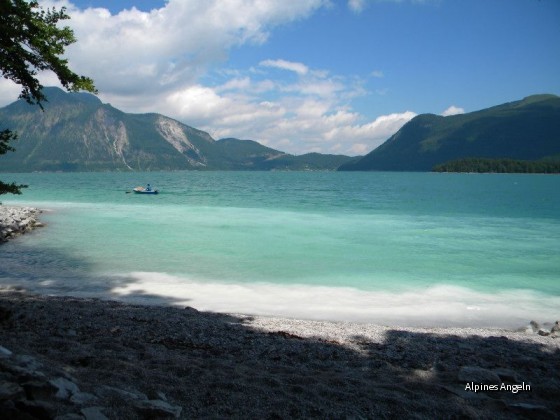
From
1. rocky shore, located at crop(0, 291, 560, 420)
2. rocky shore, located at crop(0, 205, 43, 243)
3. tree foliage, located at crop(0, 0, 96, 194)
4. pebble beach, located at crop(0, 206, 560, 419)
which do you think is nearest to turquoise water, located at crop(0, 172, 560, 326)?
rocky shore, located at crop(0, 205, 43, 243)

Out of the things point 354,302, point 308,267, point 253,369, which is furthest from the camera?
point 308,267

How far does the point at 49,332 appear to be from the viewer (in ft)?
27.1

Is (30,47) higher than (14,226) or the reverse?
higher

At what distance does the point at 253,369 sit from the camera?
698 cm

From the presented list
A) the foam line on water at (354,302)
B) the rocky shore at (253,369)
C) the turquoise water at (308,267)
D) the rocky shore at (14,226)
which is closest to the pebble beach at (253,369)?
the rocky shore at (253,369)

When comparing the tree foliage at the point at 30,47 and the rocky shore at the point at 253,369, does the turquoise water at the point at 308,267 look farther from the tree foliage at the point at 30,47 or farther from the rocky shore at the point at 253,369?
the tree foliage at the point at 30,47

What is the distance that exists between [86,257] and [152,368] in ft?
56.7

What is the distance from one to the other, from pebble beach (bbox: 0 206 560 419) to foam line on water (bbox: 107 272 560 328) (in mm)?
2277

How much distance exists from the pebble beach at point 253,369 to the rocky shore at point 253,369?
0.07 feet

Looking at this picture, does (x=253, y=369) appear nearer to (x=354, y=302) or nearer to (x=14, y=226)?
(x=354, y=302)

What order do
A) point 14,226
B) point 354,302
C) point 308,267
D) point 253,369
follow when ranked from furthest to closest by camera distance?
point 14,226 < point 308,267 < point 354,302 < point 253,369

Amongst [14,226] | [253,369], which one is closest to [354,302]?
[253,369]

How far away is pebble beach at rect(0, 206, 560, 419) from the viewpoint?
16.3 feet

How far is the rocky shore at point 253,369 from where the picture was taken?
16.3ft
